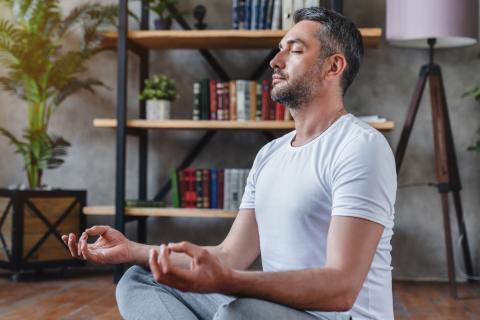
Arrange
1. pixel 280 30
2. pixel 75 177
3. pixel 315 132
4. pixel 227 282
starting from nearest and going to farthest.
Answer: pixel 227 282 < pixel 315 132 < pixel 280 30 < pixel 75 177

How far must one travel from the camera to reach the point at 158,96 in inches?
147

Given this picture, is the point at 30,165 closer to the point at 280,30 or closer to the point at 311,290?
the point at 280,30

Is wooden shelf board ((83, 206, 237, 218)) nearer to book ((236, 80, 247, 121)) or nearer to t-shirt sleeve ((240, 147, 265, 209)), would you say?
book ((236, 80, 247, 121))

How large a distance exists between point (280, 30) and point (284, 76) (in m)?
1.98

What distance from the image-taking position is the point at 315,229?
1464 mm

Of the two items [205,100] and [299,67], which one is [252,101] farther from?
[299,67]

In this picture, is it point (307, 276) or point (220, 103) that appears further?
point (220, 103)

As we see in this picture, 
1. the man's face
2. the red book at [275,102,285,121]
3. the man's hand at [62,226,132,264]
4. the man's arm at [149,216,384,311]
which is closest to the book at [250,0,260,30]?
the red book at [275,102,285,121]

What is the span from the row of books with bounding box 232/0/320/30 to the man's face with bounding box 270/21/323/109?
6.46 ft

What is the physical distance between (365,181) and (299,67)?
41 cm

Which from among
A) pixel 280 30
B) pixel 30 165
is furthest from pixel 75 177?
pixel 280 30

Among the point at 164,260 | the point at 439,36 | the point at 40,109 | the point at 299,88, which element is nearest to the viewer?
the point at 164,260

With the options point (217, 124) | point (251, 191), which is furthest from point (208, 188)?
point (251, 191)

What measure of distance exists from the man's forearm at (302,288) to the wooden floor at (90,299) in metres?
1.80
